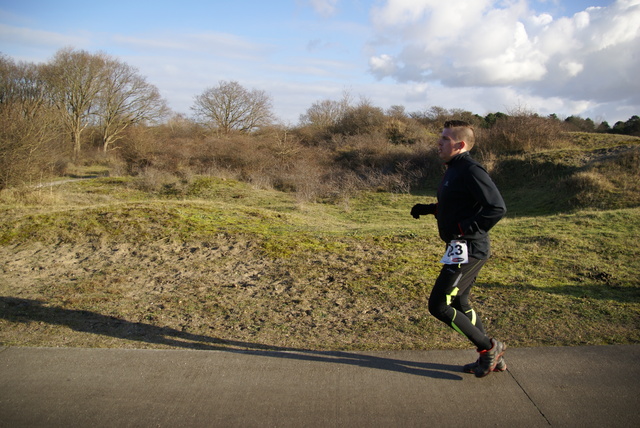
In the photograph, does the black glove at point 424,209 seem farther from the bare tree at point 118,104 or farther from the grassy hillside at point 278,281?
the bare tree at point 118,104

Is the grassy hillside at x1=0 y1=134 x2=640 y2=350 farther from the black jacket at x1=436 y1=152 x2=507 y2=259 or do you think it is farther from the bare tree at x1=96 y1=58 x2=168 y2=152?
the bare tree at x1=96 y1=58 x2=168 y2=152

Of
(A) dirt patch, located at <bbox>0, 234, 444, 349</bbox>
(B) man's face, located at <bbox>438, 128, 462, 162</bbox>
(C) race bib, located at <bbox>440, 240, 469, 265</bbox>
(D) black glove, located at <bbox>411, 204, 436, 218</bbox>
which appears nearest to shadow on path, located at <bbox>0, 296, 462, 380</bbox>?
(A) dirt patch, located at <bbox>0, 234, 444, 349</bbox>

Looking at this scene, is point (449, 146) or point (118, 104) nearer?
point (449, 146)

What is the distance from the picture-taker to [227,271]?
6.68 metres

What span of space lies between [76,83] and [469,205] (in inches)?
1806

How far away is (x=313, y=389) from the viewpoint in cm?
346

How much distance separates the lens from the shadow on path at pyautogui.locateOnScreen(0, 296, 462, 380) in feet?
12.5

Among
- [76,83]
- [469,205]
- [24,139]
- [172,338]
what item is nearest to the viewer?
[469,205]

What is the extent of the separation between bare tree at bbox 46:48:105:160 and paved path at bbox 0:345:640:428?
41.0m

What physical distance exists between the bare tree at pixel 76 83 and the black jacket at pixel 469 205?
1662 inches

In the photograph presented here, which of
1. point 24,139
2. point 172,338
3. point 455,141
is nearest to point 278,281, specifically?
point 172,338

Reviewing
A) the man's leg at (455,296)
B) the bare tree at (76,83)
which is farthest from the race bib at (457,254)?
the bare tree at (76,83)

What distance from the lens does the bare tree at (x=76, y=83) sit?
131 ft

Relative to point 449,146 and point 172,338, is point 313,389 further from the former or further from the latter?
point 449,146
